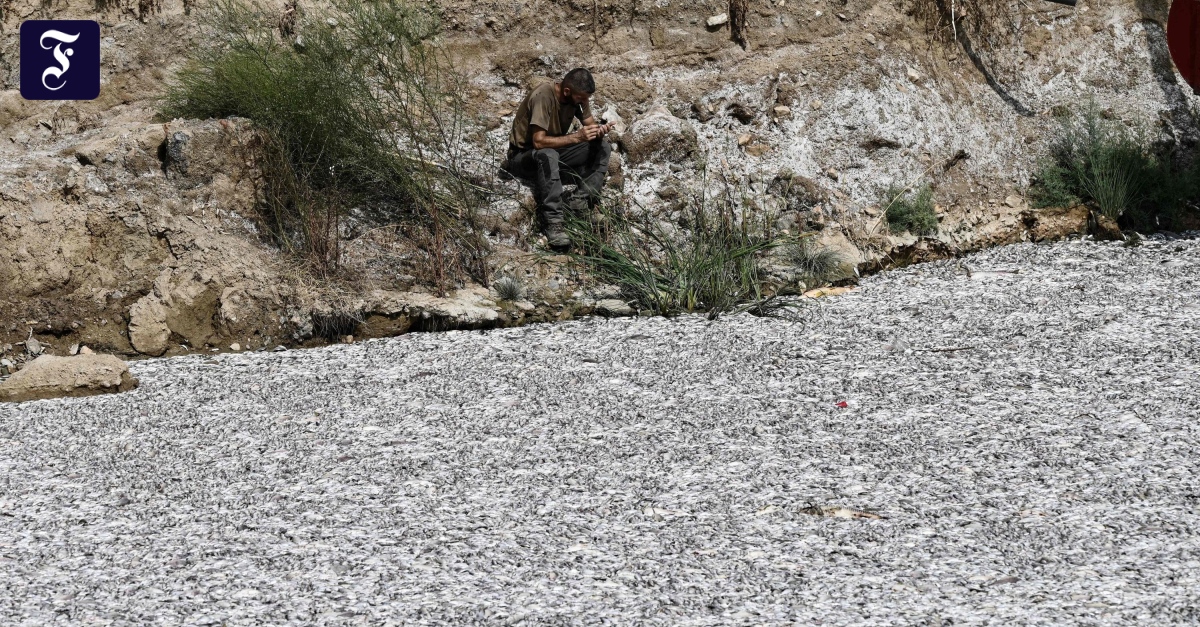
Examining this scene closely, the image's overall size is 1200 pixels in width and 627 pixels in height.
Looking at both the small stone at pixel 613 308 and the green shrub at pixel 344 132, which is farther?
the green shrub at pixel 344 132

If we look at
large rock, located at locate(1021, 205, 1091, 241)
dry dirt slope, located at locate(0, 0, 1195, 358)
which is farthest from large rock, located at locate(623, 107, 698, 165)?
large rock, located at locate(1021, 205, 1091, 241)

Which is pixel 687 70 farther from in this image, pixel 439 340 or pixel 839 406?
pixel 839 406

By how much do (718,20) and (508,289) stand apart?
2.93 meters

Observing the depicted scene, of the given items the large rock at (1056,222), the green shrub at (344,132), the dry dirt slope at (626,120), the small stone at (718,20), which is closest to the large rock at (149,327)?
the dry dirt slope at (626,120)

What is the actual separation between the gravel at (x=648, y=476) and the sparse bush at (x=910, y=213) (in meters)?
1.33

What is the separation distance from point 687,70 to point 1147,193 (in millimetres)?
3284

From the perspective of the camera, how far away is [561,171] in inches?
295

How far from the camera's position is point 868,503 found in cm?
392

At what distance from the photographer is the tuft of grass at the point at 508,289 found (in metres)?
6.91

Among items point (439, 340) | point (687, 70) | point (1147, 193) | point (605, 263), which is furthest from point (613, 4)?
point (1147, 193)

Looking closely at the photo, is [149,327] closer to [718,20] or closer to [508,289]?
[508,289]

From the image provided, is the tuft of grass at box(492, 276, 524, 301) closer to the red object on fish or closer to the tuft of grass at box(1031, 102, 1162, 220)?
the tuft of grass at box(1031, 102, 1162, 220)

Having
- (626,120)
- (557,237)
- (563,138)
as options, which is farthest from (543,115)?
(626,120)

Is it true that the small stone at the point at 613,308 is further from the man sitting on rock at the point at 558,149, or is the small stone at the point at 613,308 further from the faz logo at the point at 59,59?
the faz logo at the point at 59,59
